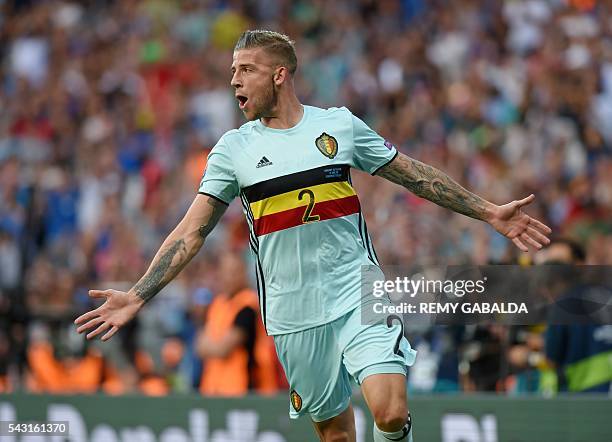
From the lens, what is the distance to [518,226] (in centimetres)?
680

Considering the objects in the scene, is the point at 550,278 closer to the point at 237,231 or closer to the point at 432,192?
the point at 432,192

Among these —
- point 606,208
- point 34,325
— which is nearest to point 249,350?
point 34,325

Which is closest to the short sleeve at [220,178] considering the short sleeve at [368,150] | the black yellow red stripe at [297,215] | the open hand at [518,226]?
the black yellow red stripe at [297,215]

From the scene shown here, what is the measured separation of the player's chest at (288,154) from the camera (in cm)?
669

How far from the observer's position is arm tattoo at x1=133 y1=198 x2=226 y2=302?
6.48 meters

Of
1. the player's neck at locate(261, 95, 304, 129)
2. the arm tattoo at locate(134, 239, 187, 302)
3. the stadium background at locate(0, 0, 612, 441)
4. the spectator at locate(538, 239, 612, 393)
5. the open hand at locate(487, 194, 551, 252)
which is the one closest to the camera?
the arm tattoo at locate(134, 239, 187, 302)

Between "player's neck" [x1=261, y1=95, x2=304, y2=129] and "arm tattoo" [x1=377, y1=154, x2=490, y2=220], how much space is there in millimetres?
574

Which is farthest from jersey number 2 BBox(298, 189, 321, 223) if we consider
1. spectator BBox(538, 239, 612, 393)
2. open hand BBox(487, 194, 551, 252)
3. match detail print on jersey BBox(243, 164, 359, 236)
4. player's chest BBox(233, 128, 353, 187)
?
spectator BBox(538, 239, 612, 393)

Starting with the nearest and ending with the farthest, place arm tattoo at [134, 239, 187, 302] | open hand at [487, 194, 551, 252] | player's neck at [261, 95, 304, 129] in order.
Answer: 1. arm tattoo at [134, 239, 187, 302]
2. open hand at [487, 194, 551, 252]
3. player's neck at [261, 95, 304, 129]

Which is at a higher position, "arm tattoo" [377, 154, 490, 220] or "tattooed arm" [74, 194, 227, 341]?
"arm tattoo" [377, 154, 490, 220]

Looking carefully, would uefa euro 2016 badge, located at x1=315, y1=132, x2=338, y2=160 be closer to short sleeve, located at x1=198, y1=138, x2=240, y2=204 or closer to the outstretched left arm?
the outstretched left arm

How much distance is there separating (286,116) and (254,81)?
27 cm

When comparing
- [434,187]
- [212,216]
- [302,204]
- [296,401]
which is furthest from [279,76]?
[296,401]

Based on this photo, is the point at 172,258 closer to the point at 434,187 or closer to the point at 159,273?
the point at 159,273
